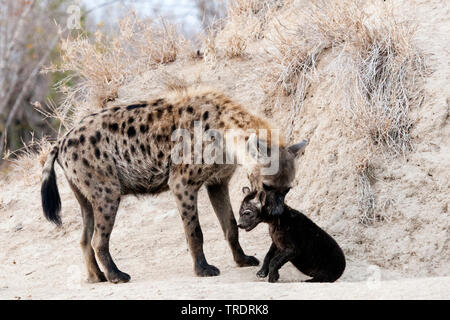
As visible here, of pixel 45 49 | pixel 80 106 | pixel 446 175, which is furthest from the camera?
pixel 45 49

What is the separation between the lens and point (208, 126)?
504 cm

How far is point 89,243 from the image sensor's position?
525cm

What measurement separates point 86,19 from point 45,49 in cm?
94

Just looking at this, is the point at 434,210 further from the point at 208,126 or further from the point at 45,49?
the point at 45,49

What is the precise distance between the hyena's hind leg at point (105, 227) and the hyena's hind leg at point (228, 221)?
28.5 inches

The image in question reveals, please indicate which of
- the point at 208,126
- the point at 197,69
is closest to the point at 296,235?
the point at 208,126

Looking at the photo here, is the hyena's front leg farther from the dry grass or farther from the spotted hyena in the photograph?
the dry grass

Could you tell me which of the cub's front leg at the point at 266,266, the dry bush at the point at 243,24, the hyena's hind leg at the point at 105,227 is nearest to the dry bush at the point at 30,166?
the dry bush at the point at 243,24

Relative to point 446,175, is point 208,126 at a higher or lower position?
higher

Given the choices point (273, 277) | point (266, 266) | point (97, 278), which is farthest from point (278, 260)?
point (97, 278)

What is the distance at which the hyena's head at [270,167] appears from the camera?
15.1 feet

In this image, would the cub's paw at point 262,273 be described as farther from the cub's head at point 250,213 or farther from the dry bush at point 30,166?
the dry bush at point 30,166

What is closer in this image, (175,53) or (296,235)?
(296,235)

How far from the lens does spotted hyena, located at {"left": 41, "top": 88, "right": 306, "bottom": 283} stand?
5.01 m
